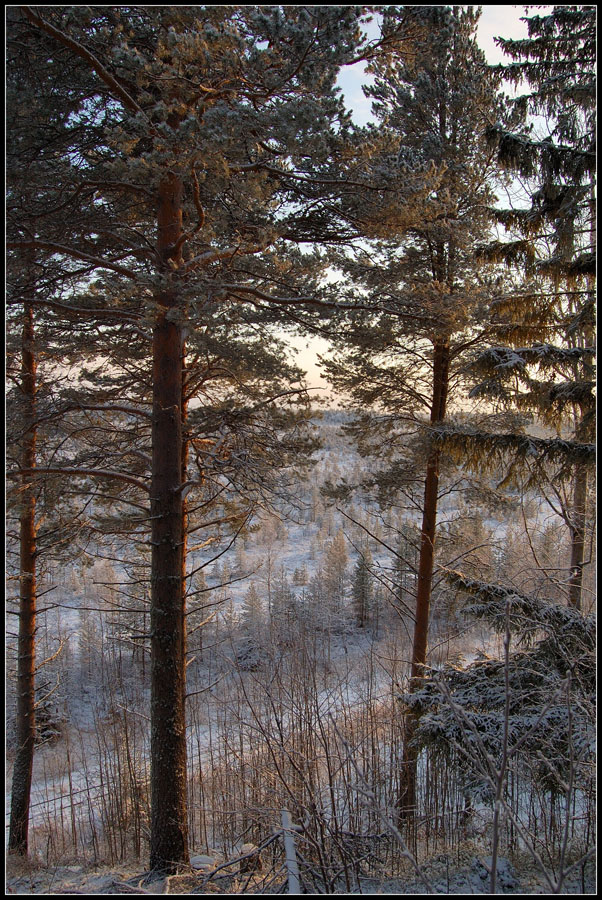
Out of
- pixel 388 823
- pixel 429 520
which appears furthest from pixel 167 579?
pixel 429 520

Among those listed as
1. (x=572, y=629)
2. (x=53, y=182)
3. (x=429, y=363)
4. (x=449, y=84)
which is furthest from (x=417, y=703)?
(x=449, y=84)

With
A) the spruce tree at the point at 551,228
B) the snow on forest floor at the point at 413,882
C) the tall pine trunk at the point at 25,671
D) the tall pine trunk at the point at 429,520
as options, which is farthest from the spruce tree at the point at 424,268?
the tall pine trunk at the point at 25,671

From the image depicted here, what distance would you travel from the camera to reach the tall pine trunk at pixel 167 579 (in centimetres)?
394

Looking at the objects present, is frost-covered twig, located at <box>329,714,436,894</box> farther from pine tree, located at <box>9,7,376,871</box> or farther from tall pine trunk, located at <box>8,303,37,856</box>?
tall pine trunk, located at <box>8,303,37,856</box>

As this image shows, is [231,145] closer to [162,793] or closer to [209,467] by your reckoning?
[209,467]

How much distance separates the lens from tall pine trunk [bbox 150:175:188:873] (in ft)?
12.9

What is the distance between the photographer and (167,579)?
4.20 meters

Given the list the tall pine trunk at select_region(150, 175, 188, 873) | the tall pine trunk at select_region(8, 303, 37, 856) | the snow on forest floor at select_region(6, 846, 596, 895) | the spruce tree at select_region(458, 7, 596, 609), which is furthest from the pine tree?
the tall pine trunk at select_region(8, 303, 37, 856)

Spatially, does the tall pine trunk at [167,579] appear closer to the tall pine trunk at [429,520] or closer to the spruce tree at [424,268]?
the spruce tree at [424,268]

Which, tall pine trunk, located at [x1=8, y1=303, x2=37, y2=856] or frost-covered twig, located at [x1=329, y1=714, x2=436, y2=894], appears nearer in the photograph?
frost-covered twig, located at [x1=329, y1=714, x2=436, y2=894]

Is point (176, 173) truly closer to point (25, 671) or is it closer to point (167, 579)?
point (167, 579)

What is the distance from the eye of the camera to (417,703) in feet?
12.6

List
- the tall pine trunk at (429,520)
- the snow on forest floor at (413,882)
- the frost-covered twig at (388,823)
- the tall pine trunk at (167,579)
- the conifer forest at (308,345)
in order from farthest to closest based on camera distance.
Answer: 1. the tall pine trunk at (429,520)
2. the tall pine trunk at (167,579)
3. the conifer forest at (308,345)
4. the snow on forest floor at (413,882)
5. the frost-covered twig at (388,823)

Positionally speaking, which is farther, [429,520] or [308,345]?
[429,520]
